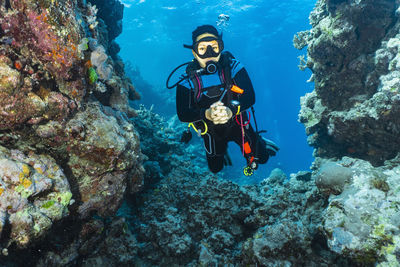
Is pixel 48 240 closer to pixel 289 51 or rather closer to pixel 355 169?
pixel 355 169

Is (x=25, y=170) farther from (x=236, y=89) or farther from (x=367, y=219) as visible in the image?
(x=367, y=219)

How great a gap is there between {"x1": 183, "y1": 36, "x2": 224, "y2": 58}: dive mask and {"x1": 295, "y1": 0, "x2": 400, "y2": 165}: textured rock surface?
3.93m

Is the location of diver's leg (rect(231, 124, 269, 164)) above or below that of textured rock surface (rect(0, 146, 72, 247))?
above

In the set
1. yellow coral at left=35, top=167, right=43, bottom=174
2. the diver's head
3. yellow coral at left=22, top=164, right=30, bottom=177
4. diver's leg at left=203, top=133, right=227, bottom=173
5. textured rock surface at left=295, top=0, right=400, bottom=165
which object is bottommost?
yellow coral at left=22, top=164, right=30, bottom=177

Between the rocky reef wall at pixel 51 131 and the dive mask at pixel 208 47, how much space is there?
1731 mm

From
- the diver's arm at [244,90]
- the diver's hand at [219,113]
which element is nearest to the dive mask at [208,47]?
the diver's arm at [244,90]

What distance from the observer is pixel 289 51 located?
48.2 meters

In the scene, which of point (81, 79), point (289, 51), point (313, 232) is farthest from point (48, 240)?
point (289, 51)

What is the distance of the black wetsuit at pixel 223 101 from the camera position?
4.21 m

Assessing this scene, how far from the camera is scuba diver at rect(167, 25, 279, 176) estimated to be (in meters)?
4.17

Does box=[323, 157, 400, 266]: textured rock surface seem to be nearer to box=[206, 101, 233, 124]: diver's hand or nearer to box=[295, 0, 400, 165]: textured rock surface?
box=[295, 0, 400, 165]: textured rock surface

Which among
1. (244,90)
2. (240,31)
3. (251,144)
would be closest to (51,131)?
(244,90)

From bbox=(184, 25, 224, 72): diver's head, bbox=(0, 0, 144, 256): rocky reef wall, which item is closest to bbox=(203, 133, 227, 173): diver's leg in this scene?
bbox=(184, 25, 224, 72): diver's head

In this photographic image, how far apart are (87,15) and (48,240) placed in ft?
13.4
